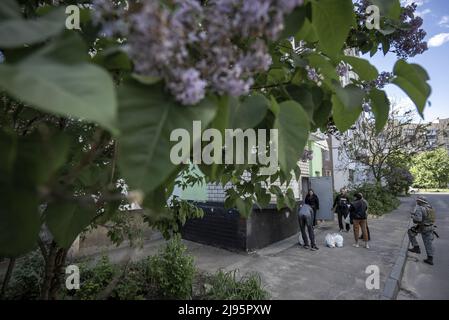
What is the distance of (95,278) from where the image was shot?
5.46m

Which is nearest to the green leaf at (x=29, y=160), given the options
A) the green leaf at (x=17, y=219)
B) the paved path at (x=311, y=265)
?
the green leaf at (x=17, y=219)

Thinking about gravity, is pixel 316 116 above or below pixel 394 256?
above

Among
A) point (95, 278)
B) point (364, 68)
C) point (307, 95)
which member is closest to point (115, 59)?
point (307, 95)

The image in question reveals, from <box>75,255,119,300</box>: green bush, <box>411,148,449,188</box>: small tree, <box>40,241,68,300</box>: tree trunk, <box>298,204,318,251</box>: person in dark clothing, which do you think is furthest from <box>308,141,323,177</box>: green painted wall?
<box>411,148,449,188</box>: small tree

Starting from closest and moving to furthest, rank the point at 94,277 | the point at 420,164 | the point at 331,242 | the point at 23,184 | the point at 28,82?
the point at 28,82 < the point at 23,184 < the point at 94,277 < the point at 331,242 < the point at 420,164

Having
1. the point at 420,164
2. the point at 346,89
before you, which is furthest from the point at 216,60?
the point at 420,164

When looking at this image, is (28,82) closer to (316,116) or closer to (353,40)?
(316,116)

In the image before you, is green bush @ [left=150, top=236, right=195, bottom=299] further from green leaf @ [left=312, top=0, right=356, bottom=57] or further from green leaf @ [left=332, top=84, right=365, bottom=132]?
green leaf @ [left=312, top=0, right=356, bottom=57]

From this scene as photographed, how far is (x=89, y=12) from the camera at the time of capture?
1174 mm

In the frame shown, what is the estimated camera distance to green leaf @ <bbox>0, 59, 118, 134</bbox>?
459mm

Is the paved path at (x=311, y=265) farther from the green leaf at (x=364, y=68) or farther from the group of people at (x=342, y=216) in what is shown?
the green leaf at (x=364, y=68)

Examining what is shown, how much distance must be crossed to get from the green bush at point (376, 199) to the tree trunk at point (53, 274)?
68.9 ft

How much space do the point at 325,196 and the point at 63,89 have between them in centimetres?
1693
